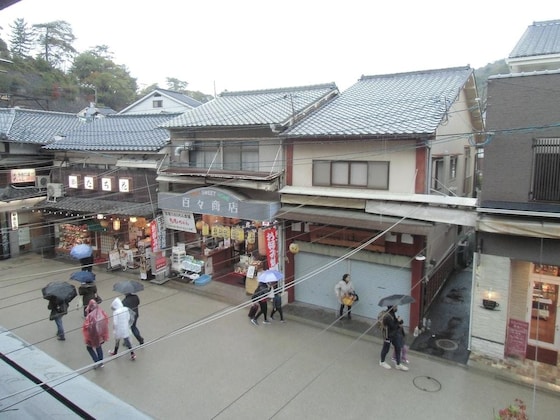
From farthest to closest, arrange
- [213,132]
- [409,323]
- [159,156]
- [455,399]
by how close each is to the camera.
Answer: [159,156], [213,132], [409,323], [455,399]

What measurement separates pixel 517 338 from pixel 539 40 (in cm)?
1026

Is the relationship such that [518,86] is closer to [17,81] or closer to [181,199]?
[181,199]

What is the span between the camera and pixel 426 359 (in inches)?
502

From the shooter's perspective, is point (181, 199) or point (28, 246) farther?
point (28, 246)

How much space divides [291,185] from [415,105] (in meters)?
5.83

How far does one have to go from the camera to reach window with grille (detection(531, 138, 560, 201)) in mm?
11047

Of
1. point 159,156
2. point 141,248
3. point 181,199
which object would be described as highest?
point 159,156

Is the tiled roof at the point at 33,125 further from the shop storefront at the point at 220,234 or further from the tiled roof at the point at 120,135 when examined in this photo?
the shop storefront at the point at 220,234

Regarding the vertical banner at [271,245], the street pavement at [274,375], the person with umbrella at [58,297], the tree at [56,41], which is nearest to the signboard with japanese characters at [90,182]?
the street pavement at [274,375]

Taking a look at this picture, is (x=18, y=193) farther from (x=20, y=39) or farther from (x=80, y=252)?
(x=20, y=39)

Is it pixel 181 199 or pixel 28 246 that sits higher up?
pixel 181 199

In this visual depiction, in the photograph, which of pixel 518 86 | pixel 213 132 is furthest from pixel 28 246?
pixel 518 86

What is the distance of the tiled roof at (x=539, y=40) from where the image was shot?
12742mm

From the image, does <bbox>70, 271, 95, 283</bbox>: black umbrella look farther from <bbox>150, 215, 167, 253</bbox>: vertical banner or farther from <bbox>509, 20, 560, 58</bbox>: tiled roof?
<bbox>509, 20, 560, 58</bbox>: tiled roof
